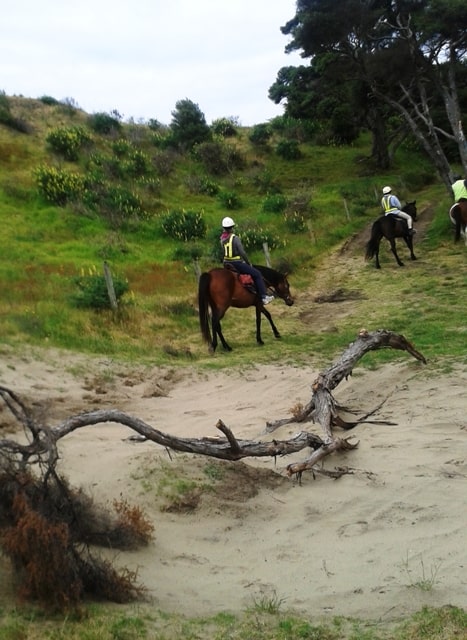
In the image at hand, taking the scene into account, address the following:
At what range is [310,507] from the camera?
186 inches

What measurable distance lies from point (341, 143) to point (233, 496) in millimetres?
40264

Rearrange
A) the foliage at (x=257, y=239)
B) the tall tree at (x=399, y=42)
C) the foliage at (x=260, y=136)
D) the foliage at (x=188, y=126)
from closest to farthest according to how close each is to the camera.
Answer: the foliage at (x=257, y=239) → the tall tree at (x=399, y=42) → the foliage at (x=188, y=126) → the foliage at (x=260, y=136)

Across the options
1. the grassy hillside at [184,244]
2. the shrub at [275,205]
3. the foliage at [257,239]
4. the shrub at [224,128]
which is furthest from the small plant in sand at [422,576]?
the shrub at [224,128]

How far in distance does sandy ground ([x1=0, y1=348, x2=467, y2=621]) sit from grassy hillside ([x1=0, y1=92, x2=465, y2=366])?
2.67 m

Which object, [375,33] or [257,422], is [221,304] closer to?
[257,422]

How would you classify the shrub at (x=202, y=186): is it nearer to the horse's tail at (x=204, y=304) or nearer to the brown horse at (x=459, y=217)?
the brown horse at (x=459, y=217)

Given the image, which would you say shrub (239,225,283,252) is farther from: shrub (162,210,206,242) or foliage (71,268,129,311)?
foliage (71,268,129,311)

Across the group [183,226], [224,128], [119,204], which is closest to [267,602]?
[183,226]

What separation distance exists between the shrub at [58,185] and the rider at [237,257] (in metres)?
13.7

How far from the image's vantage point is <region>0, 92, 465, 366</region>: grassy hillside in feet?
37.1

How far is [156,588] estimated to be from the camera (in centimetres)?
360

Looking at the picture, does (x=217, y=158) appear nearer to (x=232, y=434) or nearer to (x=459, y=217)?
(x=459, y=217)

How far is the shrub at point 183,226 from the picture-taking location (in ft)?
71.4

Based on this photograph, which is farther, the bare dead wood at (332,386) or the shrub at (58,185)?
the shrub at (58,185)
